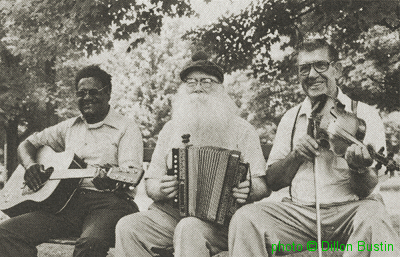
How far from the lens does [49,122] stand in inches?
583

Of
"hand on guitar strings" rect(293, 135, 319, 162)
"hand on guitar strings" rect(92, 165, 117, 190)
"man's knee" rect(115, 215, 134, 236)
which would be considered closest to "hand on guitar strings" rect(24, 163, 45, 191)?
"hand on guitar strings" rect(92, 165, 117, 190)

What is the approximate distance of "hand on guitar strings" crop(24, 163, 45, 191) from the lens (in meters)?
4.05

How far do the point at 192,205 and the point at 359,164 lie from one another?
110 cm

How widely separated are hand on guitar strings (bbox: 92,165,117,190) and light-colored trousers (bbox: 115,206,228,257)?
384mm

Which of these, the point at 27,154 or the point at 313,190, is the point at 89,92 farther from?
the point at 313,190

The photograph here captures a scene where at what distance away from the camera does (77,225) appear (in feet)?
12.9

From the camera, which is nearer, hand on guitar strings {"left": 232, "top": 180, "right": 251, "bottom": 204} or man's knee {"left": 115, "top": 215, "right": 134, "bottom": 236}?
hand on guitar strings {"left": 232, "top": 180, "right": 251, "bottom": 204}

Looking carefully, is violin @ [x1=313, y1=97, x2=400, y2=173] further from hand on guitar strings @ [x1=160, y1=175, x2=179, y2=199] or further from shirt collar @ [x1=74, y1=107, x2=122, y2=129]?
shirt collar @ [x1=74, y1=107, x2=122, y2=129]

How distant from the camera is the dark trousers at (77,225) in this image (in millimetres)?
3555

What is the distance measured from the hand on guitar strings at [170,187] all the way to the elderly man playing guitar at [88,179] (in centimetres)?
50

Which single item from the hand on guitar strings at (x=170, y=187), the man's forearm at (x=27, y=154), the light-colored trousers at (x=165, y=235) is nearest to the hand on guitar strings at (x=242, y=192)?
the light-colored trousers at (x=165, y=235)

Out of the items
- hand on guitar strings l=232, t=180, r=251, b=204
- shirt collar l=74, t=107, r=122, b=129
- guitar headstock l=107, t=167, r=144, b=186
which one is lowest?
hand on guitar strings l=232, t=180, r=251, b=204

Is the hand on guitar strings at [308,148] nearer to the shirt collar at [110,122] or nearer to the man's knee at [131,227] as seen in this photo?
the man's knee at [131,227]

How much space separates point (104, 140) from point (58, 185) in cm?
59
